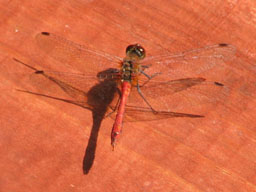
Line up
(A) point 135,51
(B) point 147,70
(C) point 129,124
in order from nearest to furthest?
(C) point 129,124, (A) point 135,51, (B) point 147,70

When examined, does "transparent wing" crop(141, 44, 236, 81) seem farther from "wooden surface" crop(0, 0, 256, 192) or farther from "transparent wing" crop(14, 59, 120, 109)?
"transparent wing" crop(14, 59, 120, 109)

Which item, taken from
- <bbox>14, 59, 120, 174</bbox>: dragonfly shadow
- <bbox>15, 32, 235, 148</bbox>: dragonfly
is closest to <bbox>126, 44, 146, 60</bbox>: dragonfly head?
<bbox>15, 32, 235, 148</bbox>: dragonfly

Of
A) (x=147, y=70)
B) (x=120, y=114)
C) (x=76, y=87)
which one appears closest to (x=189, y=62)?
(x=147, y=70)

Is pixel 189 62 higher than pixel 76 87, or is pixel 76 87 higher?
pixel 189 62

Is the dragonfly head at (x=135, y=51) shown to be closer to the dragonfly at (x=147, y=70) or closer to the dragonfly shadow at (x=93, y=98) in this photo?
the dragonfly at (x=147, y=70)

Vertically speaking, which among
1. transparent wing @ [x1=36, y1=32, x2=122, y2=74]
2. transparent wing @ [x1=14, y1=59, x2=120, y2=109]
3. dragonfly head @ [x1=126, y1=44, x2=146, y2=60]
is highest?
dragonfly head @ [x1=126, y1=44, x2=146, y2=60]

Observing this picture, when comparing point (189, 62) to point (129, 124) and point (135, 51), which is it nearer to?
point (135, 51)
